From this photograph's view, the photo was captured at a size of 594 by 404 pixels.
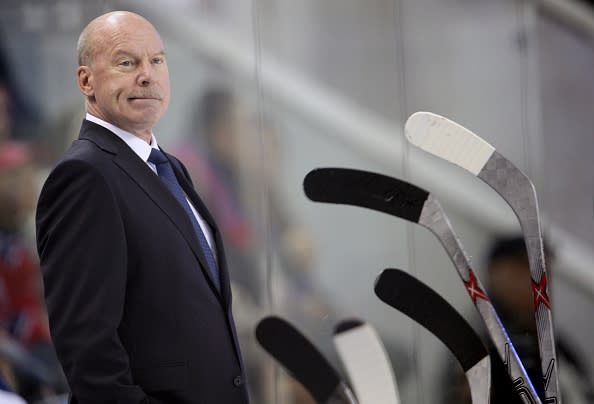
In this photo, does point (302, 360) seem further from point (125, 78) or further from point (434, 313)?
point (125, 78)

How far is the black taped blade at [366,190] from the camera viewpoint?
73.9 inches

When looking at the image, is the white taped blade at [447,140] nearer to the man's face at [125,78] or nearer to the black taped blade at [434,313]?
the black taped blade at [434,313]

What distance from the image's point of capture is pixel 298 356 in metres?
2.21

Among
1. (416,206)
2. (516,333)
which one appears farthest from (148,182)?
(516,333)

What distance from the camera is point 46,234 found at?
1.60 m

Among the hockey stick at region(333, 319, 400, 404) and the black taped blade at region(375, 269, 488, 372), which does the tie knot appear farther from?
the hockey stick at region(333, 319, 400, 404)

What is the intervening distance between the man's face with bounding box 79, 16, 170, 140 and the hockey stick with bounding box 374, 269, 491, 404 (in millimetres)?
499

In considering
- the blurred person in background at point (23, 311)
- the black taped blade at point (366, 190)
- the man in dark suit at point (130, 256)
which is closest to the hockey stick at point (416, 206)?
the black taped blade at point (366, 190)

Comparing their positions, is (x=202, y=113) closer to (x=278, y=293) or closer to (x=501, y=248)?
(x=278, y=293)

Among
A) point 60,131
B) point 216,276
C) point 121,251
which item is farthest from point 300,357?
point 60,131

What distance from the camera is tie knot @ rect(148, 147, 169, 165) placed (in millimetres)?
1753

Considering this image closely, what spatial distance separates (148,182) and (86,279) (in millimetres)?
196

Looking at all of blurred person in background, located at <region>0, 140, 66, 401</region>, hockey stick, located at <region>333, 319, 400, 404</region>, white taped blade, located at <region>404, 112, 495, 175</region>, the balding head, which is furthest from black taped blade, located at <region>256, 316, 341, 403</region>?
blurred person in background, located at <region>0, 140, 66, 401</region>

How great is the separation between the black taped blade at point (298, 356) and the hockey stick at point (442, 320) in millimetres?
361
